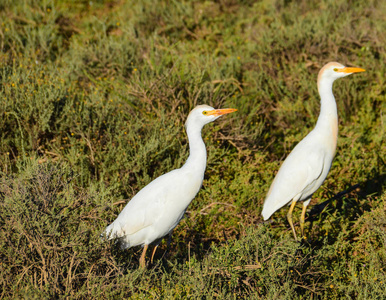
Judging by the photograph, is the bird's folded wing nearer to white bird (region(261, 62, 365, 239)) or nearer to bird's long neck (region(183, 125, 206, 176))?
white bird (region(261, 62, 365, 239))

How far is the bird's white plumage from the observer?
3430 mm

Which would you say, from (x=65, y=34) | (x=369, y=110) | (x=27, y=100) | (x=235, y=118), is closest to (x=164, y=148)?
(x=235, y=118)

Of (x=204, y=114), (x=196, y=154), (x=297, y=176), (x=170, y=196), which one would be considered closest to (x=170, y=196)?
(x=170, y=196)

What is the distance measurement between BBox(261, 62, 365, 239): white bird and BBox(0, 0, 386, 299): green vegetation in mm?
329

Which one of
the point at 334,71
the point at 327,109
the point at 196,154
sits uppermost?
the point at 334,71

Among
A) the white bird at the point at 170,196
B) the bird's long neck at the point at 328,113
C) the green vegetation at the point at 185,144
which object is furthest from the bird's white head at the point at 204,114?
the bird's long neck at the point at 328,113

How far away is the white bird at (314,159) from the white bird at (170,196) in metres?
0.94

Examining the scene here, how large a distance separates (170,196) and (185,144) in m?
1.37

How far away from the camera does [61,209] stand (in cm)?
297

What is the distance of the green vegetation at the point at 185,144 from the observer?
2.88 meters

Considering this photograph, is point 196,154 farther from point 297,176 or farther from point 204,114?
point 297,176

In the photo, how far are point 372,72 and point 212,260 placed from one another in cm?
393

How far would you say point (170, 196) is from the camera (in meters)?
3.42

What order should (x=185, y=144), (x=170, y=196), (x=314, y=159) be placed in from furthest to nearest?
(x=185, y=144)
(x=314, y=159)
(x=170, y=196)
